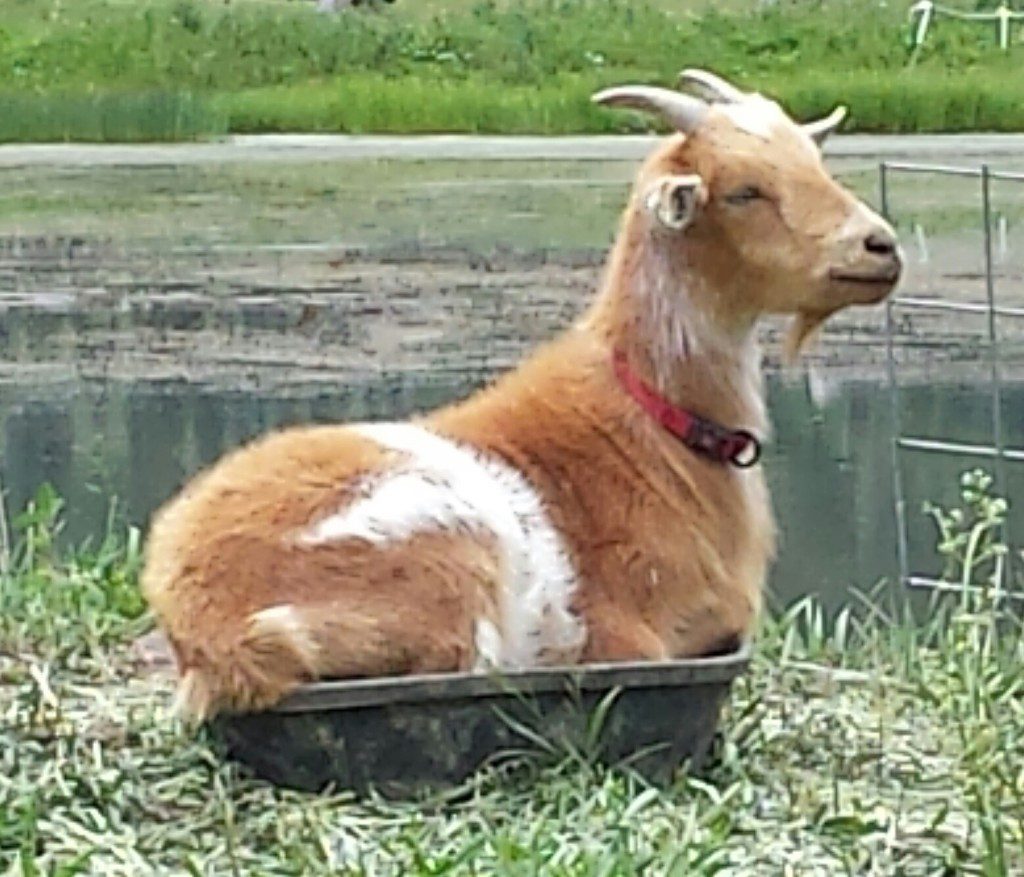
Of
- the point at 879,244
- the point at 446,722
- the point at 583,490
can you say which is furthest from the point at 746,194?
the point at 446,722

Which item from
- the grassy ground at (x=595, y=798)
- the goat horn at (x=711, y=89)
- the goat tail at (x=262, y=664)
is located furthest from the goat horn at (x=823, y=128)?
the goat tail at (x=262, y=664)

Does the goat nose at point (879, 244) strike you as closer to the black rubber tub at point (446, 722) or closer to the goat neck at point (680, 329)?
the goat neck at point (680, 329)

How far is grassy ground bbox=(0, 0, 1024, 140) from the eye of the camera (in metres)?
21.2

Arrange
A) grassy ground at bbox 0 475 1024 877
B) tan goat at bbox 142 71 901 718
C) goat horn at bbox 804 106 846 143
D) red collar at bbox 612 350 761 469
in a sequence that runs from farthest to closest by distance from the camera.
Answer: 1. goat horn at bbox 804 106 846 143
2. red collar at bbox 612 350 761 469
3. tan goat at bbox 142 71 901 718
4. grassy ground at bbox 0 475 1024 877

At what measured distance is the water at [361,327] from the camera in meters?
9.27

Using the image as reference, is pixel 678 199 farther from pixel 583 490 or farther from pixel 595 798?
pixel 595 798

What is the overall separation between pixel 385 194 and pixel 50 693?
11946 millimetres

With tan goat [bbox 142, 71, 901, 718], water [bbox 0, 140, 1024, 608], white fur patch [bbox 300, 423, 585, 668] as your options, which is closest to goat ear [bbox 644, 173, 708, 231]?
tan goat [bbox 142, 71, 901, 718]

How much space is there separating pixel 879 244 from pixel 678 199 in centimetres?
34

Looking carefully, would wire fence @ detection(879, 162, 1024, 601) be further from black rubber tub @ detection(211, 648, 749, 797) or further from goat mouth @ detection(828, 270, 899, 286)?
black rubber tub @ detection(211, 648, 749, 797)

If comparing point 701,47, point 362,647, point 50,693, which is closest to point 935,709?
point 362,647

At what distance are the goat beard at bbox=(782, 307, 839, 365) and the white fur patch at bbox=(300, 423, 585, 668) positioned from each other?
0.57m

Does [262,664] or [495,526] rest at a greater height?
[495,526]

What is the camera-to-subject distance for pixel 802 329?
18.5 feet
